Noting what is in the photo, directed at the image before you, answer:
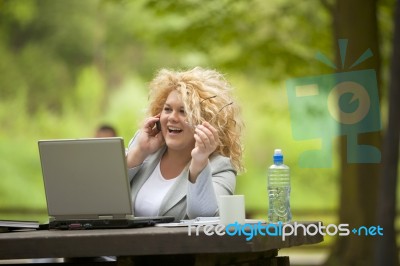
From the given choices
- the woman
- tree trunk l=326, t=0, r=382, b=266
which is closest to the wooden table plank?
the woman

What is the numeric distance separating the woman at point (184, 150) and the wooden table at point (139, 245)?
1.64 feet

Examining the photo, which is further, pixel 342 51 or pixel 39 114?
pixel 39 114

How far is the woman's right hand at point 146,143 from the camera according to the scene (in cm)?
418

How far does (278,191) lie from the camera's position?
3943 mm

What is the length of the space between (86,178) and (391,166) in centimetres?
341

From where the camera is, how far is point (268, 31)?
1166 cm

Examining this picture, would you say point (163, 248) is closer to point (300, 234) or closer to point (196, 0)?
point (300, 234)

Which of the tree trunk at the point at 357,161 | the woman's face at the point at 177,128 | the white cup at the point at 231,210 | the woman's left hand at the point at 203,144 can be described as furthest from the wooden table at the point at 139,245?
the tree trunk at the point at 357,161

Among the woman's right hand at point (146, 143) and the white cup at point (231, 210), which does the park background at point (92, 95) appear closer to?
the woman's right hand at point (146, 143)

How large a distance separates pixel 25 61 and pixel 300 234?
1313 cm

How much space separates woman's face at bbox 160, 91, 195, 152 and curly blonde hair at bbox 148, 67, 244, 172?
0.05 metres

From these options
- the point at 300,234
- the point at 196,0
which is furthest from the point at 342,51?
the point at 300,234

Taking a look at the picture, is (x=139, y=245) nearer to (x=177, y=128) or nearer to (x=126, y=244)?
(x=126, y=244)

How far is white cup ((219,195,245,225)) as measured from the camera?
11.3 ft
